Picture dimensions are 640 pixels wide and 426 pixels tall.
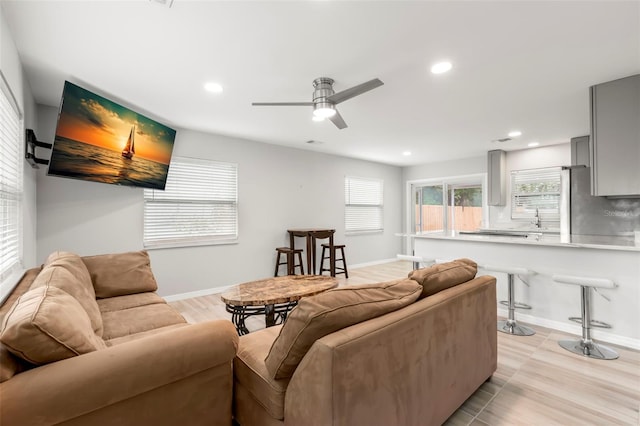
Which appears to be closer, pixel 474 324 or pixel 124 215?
pixel 474 324

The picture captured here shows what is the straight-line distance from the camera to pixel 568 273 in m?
3.03

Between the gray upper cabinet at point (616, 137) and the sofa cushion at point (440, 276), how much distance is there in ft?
7.07

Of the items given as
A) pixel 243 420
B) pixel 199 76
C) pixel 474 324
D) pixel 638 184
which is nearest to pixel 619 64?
pixel 638 184

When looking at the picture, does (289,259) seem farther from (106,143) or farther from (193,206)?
(106,143)

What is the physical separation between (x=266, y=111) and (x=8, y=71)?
2164mm

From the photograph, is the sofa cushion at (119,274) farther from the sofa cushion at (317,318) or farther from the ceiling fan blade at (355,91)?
the ceiling fan blade at (355,91)

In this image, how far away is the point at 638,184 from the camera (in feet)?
9.17

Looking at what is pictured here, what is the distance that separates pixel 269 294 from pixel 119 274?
1.50 metres

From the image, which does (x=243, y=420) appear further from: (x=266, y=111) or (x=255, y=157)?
(x=255, y=157)

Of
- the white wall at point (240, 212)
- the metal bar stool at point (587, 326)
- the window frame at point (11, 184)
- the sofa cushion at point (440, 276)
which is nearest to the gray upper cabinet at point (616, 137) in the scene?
the metal bar stool at point (587, 326)

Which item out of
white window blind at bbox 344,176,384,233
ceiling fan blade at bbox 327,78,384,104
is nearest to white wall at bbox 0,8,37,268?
ceiling fan blade at bbox 327,78,384,104

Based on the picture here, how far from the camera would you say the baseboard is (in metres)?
2.70

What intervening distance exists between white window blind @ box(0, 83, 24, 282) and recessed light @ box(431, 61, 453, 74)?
320 centimetres

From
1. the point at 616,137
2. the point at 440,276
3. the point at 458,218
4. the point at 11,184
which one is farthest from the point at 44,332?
the point at 458,218
